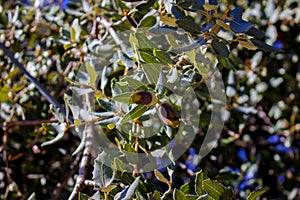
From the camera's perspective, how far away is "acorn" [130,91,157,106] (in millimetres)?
896

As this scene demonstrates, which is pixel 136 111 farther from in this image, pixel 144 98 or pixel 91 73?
pixel 91 73

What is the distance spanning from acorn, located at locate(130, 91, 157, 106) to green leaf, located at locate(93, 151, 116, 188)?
14 cm

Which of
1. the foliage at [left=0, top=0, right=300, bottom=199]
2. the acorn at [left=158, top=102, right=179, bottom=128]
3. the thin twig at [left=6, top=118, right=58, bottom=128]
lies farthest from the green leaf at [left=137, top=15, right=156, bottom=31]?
the thin twig at [left=6, top=118, right=58, bottom=128]

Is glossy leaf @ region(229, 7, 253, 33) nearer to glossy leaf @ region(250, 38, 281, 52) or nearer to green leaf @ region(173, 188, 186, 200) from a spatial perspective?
glossy leaf @ region(250, 38, 281, 52)

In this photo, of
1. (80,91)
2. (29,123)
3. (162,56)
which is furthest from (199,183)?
(29,123)

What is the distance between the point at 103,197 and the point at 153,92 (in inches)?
8.2

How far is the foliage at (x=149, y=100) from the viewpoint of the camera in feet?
3.14

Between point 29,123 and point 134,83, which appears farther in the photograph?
point 29,123

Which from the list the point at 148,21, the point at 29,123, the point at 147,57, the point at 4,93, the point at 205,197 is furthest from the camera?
the point at 4,93

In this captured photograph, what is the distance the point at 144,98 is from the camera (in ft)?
2.98

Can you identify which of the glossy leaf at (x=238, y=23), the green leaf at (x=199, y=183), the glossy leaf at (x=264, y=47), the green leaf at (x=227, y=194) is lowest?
the green leaf at (x=199, y=183)

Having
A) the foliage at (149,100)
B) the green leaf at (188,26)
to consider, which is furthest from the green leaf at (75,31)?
the green leaf at (188,26)

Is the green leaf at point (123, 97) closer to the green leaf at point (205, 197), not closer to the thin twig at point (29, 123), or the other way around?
the green leaf at point (205, 197)

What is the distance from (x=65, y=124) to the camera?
3.91 ft
